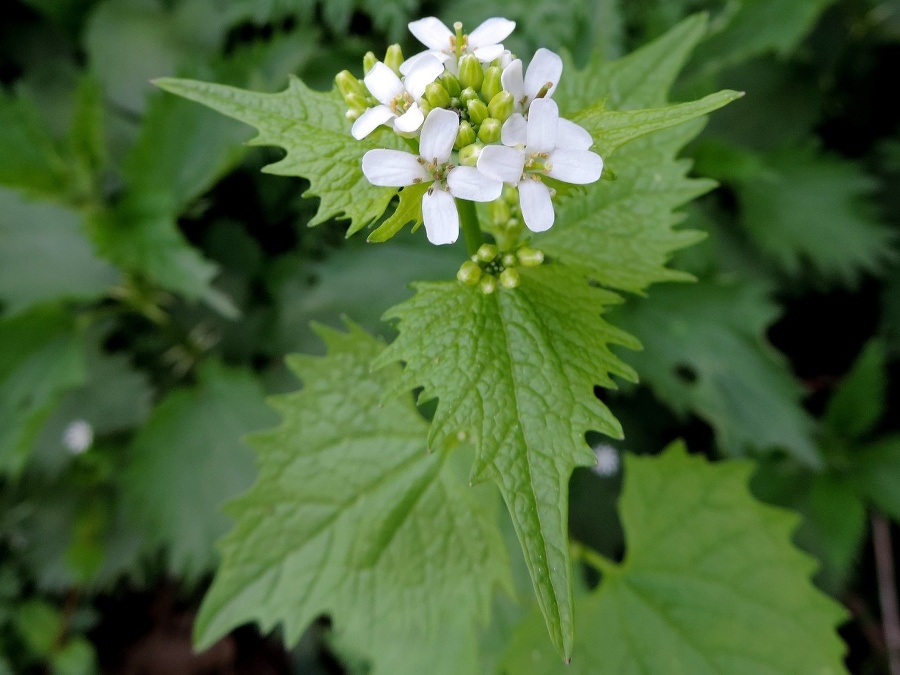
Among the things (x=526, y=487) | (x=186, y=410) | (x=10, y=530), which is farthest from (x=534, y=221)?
(x=10, y=530)

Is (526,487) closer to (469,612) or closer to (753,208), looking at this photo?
(469,612)

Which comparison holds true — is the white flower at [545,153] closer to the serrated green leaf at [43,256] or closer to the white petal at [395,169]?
the white petal at [395,169]

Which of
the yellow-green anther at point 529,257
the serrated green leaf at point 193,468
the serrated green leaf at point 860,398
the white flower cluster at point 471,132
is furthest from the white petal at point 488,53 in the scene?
the serrated green leaf at point 860,398

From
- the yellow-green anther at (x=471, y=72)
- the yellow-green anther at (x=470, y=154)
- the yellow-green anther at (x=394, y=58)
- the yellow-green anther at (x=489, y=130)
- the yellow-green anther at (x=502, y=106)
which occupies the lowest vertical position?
the yellow-green anther at (x=470, y=154)

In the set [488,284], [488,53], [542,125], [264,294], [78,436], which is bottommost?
[78,436]

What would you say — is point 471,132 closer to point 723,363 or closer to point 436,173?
point 436,173

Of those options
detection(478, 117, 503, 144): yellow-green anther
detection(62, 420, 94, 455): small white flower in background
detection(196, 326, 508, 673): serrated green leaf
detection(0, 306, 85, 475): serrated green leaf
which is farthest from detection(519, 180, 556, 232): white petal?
detection(62, 420, 94, 455): small white flower in background

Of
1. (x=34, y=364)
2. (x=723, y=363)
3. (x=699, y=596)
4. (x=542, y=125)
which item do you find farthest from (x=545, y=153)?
(x=34, y=364)
